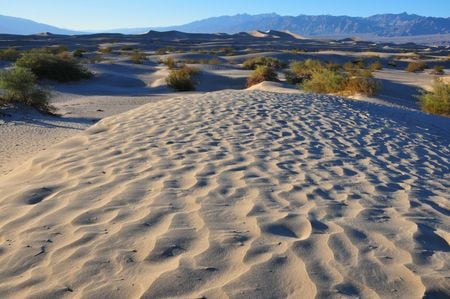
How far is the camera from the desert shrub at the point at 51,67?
2119 cm

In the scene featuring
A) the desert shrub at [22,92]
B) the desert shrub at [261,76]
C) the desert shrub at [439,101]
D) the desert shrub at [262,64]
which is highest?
the desert shrub at [22,92]

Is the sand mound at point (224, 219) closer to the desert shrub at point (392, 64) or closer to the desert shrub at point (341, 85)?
the desert shrub at point (341, 85)

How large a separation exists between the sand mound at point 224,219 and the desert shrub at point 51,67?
14657 millimetres

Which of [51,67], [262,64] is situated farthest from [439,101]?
[262,64]

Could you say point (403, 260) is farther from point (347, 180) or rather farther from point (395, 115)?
point (395, 115)

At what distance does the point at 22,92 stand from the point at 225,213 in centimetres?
959

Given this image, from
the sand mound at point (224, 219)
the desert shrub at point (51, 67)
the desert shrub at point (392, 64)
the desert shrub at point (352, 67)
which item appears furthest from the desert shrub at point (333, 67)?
the sand mound at point (224, 219)

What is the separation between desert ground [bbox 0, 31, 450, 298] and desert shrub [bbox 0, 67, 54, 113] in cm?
339

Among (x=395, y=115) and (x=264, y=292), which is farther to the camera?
(x=395, y=115)

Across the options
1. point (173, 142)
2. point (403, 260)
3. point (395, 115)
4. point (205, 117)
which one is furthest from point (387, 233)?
point (395, 115)

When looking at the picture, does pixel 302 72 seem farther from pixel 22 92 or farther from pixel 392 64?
pixel 392 64

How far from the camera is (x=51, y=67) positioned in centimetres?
2139

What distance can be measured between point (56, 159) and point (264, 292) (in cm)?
405

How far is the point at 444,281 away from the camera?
9.95ft
